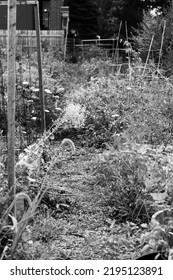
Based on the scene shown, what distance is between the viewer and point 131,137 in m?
4.89

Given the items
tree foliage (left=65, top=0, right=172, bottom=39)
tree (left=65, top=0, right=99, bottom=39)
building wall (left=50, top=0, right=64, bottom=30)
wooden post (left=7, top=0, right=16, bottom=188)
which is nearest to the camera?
wooden post (left=7, top=0, right=16, bottom=188)

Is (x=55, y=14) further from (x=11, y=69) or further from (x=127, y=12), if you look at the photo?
(x=11, y=69)

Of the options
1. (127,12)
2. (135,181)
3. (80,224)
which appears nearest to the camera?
(80,224)

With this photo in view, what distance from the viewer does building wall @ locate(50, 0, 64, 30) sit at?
78.4ft

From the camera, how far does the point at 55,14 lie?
24.0 metres

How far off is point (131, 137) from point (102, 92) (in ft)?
8.48

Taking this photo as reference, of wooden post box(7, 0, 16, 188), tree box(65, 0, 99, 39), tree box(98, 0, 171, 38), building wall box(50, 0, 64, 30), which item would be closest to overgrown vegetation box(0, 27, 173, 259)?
wooden post box(7, 0, 16, 188)

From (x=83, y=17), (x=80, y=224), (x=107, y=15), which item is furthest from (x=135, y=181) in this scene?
(x=107, y=15)

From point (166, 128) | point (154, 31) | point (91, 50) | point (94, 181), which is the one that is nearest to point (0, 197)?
point (94, 181)

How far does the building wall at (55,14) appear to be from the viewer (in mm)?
23891

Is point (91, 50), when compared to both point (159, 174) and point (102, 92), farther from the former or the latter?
point (159, 174)

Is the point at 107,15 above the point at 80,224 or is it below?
above

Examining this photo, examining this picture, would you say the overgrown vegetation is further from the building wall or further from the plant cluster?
the building wall

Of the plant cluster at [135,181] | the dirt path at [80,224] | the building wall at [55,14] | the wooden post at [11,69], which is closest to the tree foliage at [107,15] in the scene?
the building wall at [55,14]
